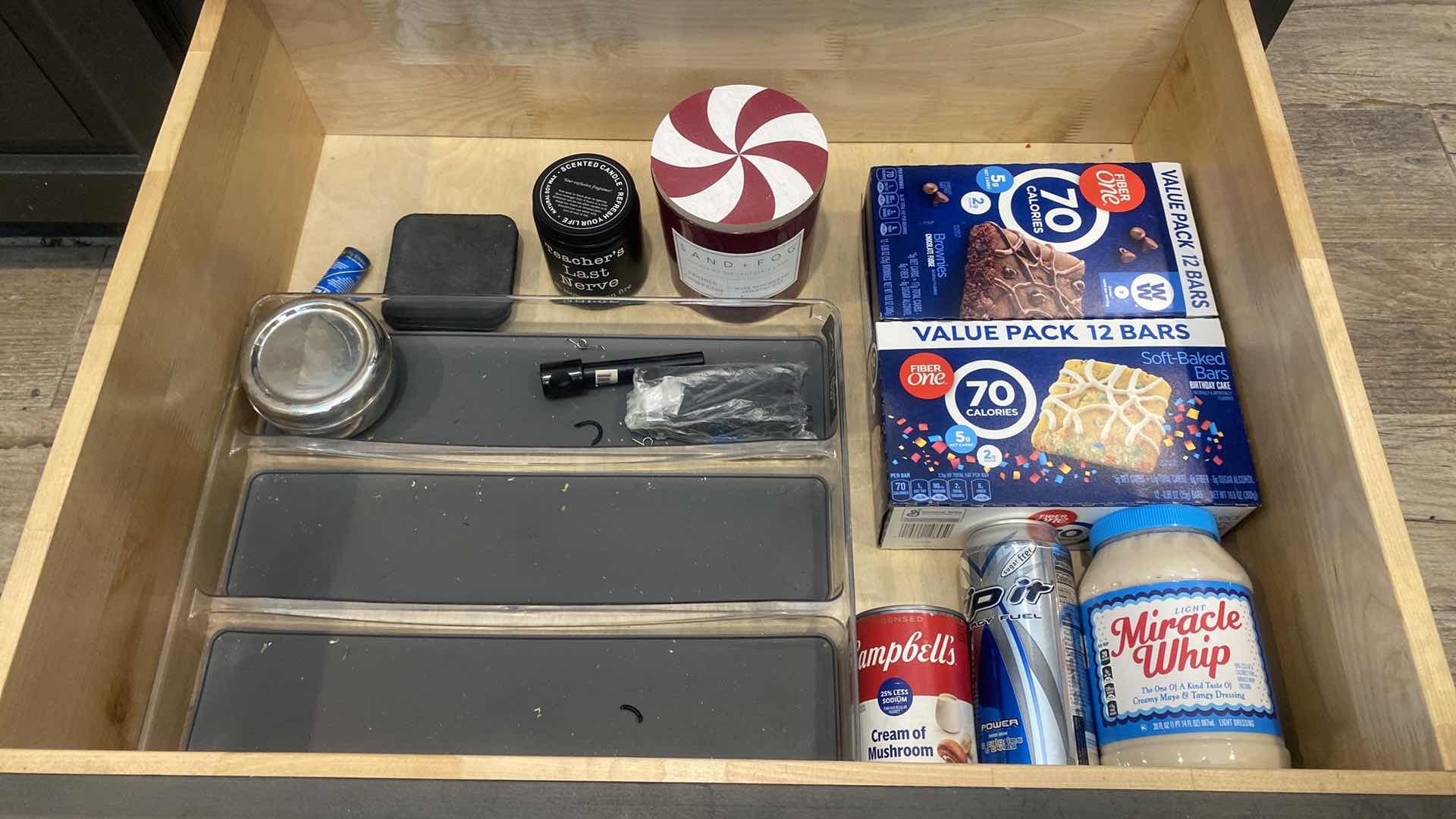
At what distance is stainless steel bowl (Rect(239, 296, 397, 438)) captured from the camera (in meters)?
0.72

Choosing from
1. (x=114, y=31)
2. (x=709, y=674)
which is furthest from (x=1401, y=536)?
(x=114, y=31)

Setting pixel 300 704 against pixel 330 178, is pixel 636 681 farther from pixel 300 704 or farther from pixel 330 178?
pixel 330 178

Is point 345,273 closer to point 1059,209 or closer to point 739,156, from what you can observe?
point 739,156

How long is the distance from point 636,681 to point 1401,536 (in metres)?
0.46

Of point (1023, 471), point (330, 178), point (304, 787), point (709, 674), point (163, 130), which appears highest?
point (330, 178)

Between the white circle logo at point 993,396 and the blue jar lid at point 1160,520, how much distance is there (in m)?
0.09

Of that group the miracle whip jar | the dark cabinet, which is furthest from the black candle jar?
the dark cabinet

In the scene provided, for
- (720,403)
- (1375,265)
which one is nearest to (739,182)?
(720,403)

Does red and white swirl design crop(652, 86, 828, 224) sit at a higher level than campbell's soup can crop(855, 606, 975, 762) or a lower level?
higher

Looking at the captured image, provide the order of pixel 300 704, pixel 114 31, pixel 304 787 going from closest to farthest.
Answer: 1. pixel 304 787
2. pixel 300 704
3. pixel 114 31

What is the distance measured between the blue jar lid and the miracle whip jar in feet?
0.97

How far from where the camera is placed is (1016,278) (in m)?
0.75

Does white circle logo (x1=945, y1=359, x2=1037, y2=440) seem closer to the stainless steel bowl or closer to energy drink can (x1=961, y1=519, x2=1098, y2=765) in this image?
energy drink can (x1=961, y1=519, x2=1098, y2=765)

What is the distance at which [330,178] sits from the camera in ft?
2.93
